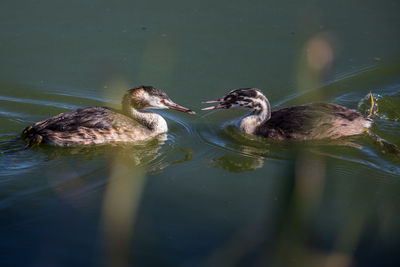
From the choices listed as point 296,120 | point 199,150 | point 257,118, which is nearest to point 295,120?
point 296,120

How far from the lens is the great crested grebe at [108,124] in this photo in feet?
22.9

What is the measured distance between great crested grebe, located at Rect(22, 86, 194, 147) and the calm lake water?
0.56 ft

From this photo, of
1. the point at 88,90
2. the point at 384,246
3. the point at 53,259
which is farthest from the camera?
the point at 88,90

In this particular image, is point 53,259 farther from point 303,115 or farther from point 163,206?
point 303,115

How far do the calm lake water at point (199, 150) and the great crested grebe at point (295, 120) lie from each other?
0.17 m

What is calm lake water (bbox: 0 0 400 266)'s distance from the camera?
201 inches

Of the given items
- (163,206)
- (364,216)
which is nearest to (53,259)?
(163,206)

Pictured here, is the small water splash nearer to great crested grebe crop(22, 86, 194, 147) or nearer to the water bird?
the water bird

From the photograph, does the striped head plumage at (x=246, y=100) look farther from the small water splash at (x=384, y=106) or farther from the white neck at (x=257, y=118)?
the small water splash at (x=384, y=106)

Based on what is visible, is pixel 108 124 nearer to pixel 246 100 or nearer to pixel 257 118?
pixel 246 100

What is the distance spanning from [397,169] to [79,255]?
4051 mm

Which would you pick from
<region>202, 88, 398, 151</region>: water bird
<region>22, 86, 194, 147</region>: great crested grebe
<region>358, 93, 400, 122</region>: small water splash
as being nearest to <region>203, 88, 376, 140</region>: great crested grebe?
<region>202, 88, 398, 151</region>: water bird

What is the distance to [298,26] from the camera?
10.9 m

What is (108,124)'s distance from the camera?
712cm
